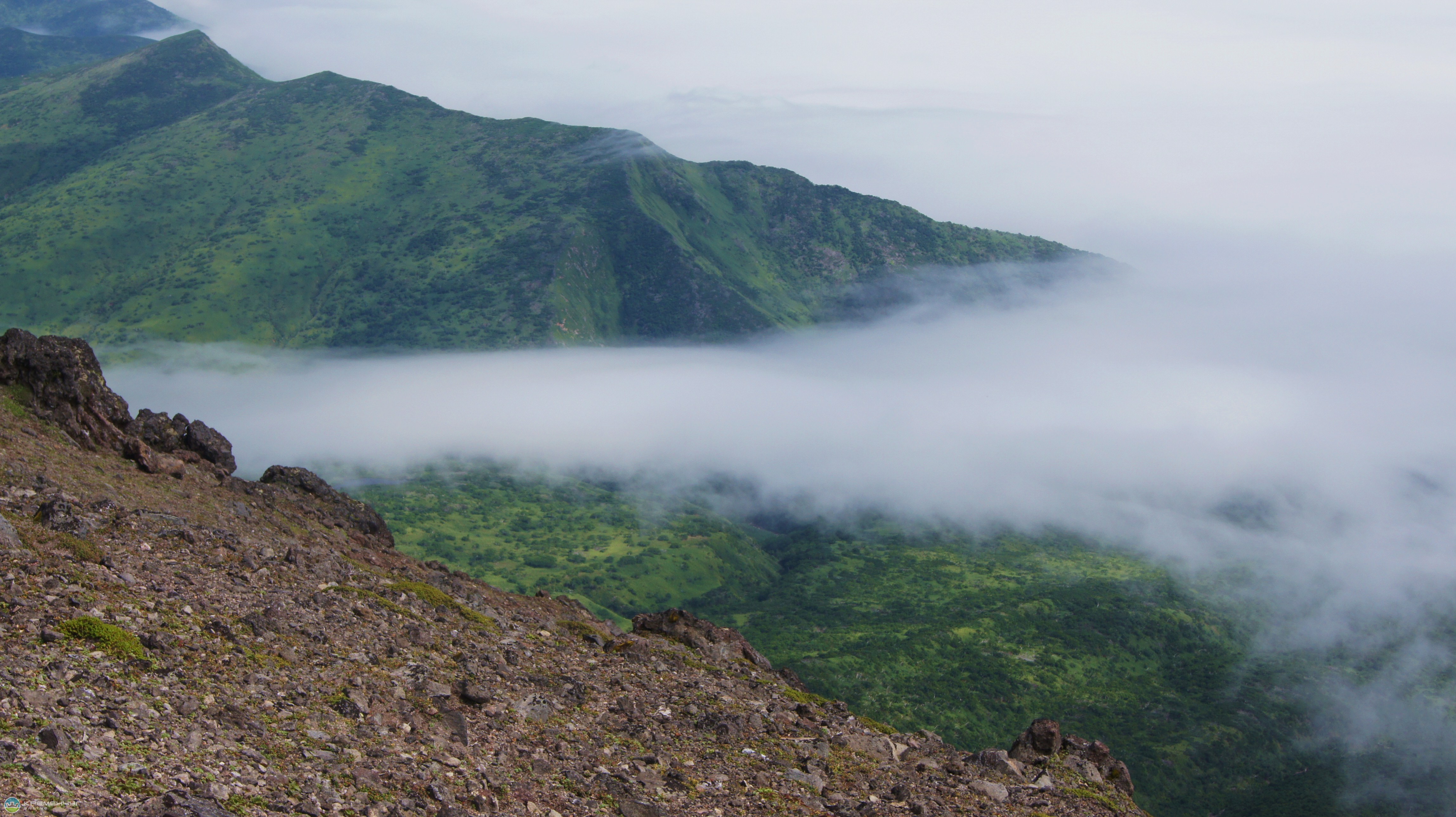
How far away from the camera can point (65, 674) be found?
28594 millimetres

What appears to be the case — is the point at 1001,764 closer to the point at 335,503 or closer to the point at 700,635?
the point at 700,635

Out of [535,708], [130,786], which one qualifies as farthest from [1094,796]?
[130,786]

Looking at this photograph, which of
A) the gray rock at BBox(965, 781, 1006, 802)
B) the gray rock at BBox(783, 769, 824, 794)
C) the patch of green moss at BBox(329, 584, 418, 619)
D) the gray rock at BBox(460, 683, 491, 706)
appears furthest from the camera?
the patch of green moss at BBox(329, 584, 418, 619)

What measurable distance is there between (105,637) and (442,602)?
810 inches

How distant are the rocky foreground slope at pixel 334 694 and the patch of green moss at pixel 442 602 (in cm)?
24

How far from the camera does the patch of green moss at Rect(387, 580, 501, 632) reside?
50.3m

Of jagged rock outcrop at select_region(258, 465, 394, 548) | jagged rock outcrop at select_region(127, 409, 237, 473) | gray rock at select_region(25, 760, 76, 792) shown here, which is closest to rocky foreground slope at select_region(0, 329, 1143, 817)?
gray rock at select_region(25, 760, 76, 792)

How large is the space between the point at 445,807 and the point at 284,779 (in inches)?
182

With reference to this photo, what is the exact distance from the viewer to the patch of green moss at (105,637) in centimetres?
3088

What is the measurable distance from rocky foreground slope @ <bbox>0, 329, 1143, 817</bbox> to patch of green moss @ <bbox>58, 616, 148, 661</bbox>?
8cm

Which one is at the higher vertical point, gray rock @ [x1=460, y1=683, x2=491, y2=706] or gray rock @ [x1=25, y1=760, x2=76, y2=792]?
gray rock @ [x1=25, y1=760, x2=76, y2=792]

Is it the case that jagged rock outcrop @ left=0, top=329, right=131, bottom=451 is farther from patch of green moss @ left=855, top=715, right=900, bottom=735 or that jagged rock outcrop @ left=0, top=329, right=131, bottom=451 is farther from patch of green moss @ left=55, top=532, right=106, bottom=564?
patch of green moss @ left=855, top=715, right=900, bottom=735

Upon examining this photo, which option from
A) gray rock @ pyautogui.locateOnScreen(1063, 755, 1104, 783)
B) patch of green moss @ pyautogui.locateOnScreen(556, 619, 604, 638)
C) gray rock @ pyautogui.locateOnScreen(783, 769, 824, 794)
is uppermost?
gray rock @ pyautogui.locateOnScreen(783, 769, 824, 794)

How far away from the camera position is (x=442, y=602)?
5103cm
